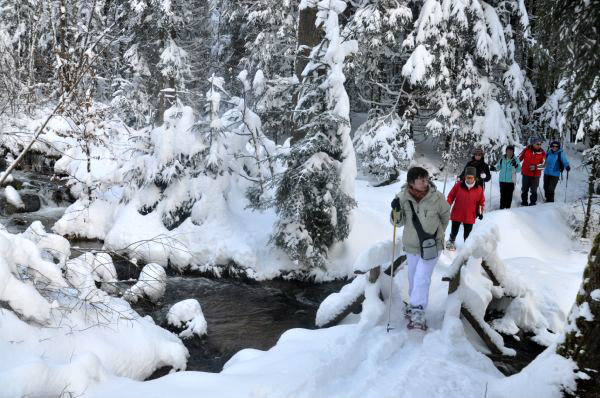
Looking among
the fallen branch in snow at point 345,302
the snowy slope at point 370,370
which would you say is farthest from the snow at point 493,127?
the snowy slope at point 370,370

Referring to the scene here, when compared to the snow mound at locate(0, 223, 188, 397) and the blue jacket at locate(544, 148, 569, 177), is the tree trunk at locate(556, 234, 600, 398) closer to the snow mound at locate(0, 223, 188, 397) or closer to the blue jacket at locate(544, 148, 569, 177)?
the snow mound at locate(0, 223, 188, 397)

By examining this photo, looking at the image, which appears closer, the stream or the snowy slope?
the snowy slope

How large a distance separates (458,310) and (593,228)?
22.7ft

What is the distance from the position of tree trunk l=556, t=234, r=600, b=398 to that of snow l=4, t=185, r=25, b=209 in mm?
16264

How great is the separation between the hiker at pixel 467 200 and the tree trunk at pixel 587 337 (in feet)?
16.7

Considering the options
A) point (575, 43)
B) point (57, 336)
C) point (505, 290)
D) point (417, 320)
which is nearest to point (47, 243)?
point (57, 336)

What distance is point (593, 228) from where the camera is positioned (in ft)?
34.6

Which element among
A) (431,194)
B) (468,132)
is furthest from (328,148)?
(468,132)

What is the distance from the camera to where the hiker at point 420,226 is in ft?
17.7

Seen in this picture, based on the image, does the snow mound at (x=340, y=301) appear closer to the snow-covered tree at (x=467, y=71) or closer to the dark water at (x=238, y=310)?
the dark water at (x=238, y=310)

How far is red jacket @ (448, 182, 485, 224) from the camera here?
8609 millimetres

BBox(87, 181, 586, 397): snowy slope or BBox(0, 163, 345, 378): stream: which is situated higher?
BBox(87, 181, 586, 397): snowy slope

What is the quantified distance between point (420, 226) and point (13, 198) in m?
14.7

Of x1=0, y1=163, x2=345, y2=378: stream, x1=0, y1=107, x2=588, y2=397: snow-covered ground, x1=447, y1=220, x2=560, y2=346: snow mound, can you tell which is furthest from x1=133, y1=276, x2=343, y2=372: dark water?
x1=447, y1=220, x2=560, y2=346: snow mound
